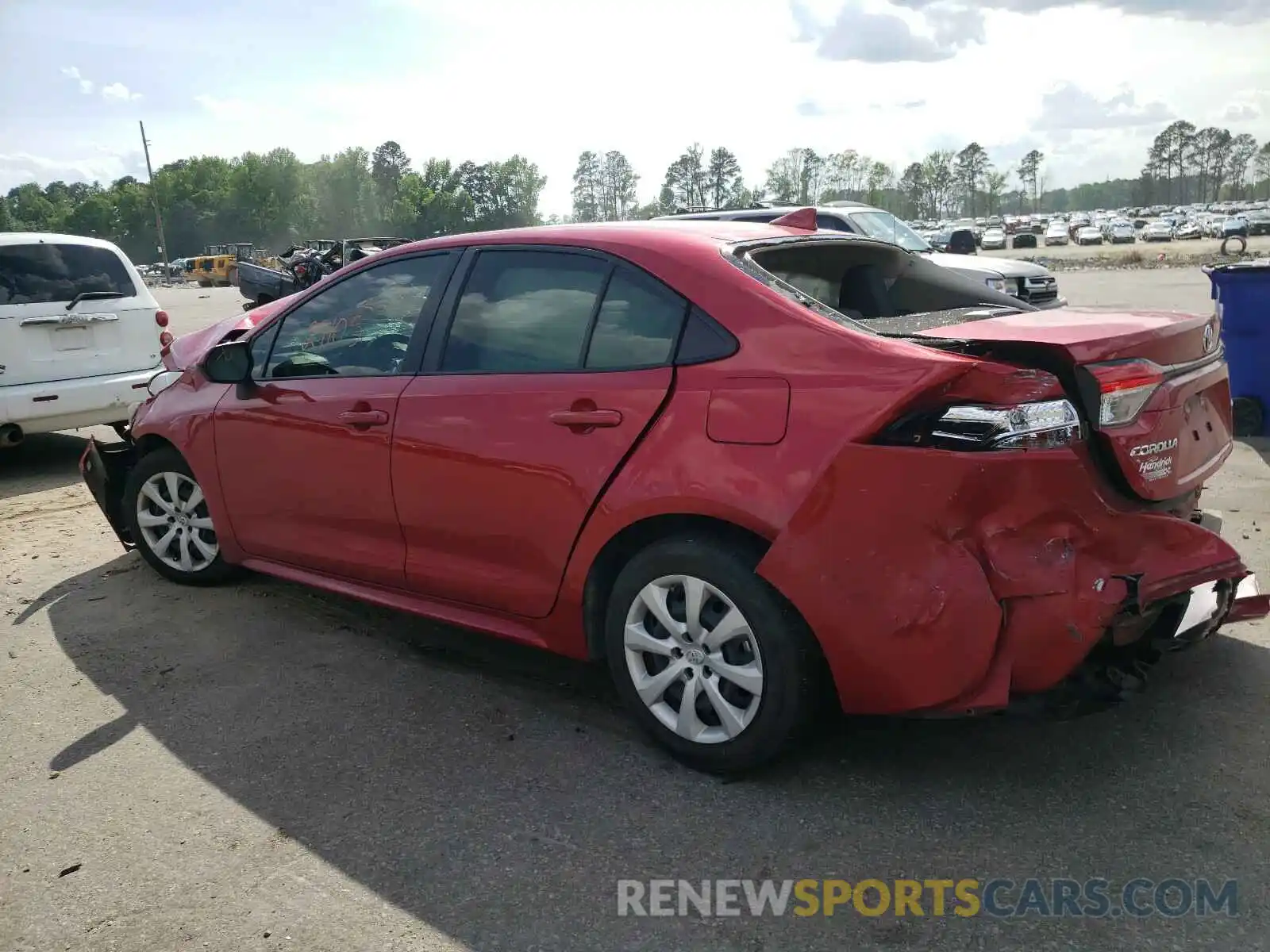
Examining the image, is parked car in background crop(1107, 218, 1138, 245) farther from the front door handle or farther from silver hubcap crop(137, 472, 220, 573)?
the front door handle

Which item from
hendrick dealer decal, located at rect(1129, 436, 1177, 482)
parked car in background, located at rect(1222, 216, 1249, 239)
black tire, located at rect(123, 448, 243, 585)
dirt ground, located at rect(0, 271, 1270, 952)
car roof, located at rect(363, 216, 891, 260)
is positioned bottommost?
parked car in background, located at rect(1222, 216, 1249, 239)

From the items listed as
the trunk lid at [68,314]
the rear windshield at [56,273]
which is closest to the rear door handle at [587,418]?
the trunk lid at [68,314]

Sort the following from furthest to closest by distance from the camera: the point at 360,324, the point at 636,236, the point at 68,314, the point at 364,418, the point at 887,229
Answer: the point at 887,229 → the point at 68,314 → the point at 360,324 → the point at 364,418 → the point at 636,236

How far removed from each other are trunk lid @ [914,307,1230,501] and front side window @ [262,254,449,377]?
176cm

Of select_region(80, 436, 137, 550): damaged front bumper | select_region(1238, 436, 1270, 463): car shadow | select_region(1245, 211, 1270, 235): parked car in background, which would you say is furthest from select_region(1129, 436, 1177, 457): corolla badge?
select_region(1245, 211, 1270, 235): parked car in background

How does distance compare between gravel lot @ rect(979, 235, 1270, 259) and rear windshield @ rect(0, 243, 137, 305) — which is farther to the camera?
gravel lot @ rect(979, 235, 1270, 259)

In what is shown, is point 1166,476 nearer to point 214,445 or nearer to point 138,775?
point 138,775

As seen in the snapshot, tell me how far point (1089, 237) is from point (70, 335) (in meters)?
76.3

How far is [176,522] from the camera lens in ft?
16.4

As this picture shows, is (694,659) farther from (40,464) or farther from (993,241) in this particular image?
(993,241)

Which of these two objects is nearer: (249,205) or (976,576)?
(976,576)

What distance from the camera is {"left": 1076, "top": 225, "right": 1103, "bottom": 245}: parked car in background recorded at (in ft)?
235

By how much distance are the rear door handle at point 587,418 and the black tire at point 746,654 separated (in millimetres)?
410

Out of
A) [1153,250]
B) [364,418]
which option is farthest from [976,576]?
[1153,250]
